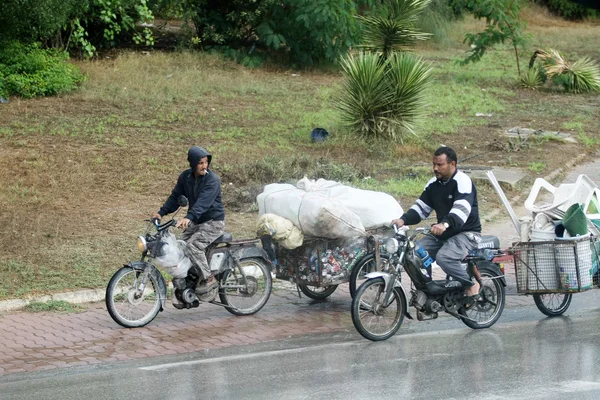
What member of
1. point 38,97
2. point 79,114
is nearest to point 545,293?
point 79,114

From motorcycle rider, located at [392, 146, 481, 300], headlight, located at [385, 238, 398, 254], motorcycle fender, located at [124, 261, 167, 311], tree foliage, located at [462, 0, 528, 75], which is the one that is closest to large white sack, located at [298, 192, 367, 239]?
motorcycle rider, located at [392, 146, 481, 300]

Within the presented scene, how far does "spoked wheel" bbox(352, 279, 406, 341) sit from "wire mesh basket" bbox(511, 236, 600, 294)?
136cm

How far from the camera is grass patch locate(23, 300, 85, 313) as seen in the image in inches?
390

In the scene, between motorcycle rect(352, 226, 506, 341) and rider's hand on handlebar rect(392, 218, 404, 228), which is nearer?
motorcycle rect(352, 226, 506, 341)

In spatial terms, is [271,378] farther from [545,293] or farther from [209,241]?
[545,293]

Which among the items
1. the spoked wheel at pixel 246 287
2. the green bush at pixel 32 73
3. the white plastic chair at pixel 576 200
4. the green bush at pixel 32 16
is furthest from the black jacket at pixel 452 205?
the green bush at pixel 32 16

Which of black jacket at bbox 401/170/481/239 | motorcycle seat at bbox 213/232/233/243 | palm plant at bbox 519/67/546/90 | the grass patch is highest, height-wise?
palm plant at bbox 519/67/546/90

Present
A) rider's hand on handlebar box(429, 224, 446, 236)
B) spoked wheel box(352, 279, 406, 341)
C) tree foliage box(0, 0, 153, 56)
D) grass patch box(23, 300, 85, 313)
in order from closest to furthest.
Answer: spoked wheel box(352, 279, 406, 341)
rider's hand on handlebar box(429, 224, 446, 236)
grass patch box(23, 300, 85, 313)
tree foliage box(0, 0, 153, 56)

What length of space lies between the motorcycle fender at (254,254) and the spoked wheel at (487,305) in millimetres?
2097

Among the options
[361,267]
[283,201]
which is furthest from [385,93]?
[361,267]

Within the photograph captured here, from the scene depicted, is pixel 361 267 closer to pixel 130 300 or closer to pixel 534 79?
pixel 130 300

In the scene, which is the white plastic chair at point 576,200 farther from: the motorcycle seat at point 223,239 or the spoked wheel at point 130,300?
the spoked wheel at point 130,300

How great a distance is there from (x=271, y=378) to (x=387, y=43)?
1261cm

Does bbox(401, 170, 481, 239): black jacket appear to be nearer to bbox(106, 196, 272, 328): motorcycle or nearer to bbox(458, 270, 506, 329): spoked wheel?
bbox(458, 270, 506, 329): spoked wheel
